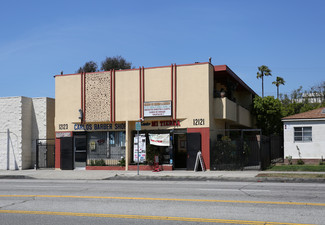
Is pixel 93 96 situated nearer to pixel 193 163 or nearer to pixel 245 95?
pixel 193 163

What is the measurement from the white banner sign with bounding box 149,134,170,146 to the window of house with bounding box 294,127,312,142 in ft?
32.7

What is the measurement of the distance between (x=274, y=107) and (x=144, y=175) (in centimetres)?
1692

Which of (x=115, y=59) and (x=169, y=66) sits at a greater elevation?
(x=115, y=59)

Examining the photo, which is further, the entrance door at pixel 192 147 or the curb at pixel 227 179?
the entrance door at pixel 192 147

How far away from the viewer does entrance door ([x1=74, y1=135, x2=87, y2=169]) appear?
1065 inches

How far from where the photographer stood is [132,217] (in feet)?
29.1

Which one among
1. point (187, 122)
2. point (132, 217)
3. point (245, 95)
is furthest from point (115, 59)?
point (132, 217)

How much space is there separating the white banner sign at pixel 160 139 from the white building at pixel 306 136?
31.1ft

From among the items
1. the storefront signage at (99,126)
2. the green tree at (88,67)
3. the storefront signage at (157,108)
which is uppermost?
the green tree at (88,67)

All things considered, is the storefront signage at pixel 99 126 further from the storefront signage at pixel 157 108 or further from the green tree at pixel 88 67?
the green tree at pixel 88 67

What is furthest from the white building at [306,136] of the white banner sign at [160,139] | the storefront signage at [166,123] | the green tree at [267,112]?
the white banner sign at [160,139]

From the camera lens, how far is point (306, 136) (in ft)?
92.8

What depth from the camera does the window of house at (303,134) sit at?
28188 millimetres

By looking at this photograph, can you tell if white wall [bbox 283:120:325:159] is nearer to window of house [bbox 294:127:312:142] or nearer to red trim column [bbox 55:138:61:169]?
window of house [bbox 294:127:312:142]
